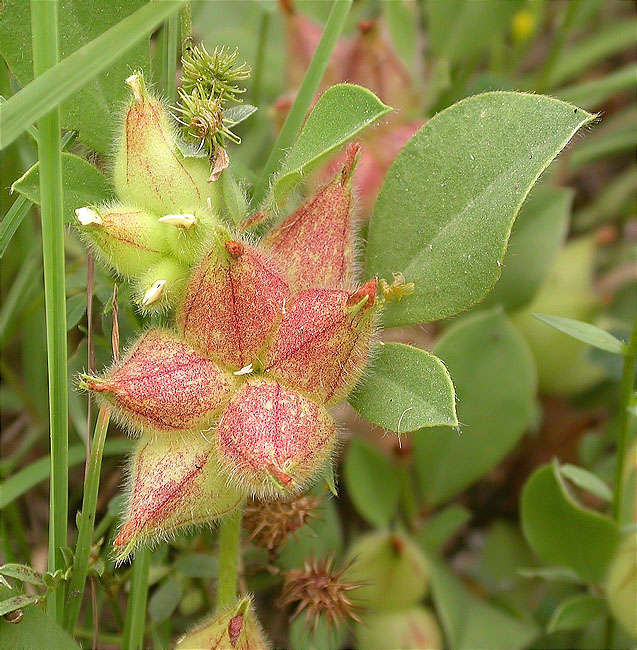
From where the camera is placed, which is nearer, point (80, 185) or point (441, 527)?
point (80, 185)

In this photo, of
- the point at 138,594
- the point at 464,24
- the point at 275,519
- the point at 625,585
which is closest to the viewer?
the point at 138,594

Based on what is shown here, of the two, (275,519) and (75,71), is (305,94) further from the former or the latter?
(275,519)

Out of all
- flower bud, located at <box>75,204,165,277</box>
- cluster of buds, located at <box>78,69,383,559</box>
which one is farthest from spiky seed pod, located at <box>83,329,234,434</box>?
flower bud, located at <box>75,204,165,277</box>

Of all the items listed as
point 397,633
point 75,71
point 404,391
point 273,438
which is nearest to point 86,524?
point 273,438

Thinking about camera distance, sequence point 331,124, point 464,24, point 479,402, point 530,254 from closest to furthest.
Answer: point 331,124, point 479,402, point 530,254, point 464,24

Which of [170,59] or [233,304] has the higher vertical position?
[170,59]

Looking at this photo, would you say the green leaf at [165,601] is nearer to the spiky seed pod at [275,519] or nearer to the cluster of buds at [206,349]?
the spiky seed pod at [275,519]

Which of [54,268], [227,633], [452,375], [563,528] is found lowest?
[563,528]
